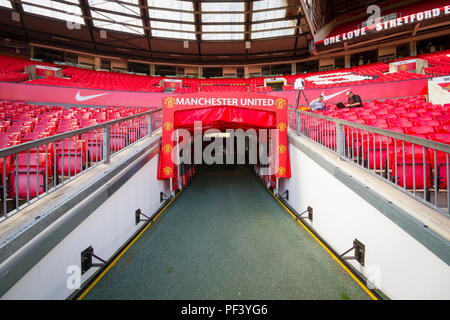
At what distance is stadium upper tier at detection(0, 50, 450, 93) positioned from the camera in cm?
1404

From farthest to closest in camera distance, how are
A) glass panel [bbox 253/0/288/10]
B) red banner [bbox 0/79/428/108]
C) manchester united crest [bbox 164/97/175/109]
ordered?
glass panel [bbox 253/0/288/10] → red banner [bbox 0/79/428/108] → manchester united crest [bbox 164/97/175/109]

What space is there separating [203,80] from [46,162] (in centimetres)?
2452

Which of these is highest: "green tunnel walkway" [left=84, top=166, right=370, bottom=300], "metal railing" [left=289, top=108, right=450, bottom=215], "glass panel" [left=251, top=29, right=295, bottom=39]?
"glass panel" [left=251, top=29, right=295, bottom=39]

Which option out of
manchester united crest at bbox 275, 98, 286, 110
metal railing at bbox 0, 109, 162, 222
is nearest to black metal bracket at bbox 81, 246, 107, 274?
metal railing at bbox 0, 109, 162, 222

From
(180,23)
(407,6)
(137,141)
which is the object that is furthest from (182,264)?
(407,6)

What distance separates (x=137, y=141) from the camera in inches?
208

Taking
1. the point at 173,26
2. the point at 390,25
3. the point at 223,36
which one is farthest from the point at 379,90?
the point at 173,26

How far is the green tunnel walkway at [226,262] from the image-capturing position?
266 cm

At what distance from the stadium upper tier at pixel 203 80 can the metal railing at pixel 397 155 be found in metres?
11.3

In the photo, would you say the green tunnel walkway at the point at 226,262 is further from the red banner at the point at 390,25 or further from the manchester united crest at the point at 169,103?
the red banner at the point at 390,25

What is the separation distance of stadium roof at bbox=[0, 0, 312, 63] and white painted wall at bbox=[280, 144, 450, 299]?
1734cm

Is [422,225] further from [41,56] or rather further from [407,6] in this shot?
[41,56]

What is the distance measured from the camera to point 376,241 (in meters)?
2.57

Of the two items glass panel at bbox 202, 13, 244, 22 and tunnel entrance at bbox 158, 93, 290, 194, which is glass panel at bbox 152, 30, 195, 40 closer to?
glass panel at bbox 202, 13, 244, 22
